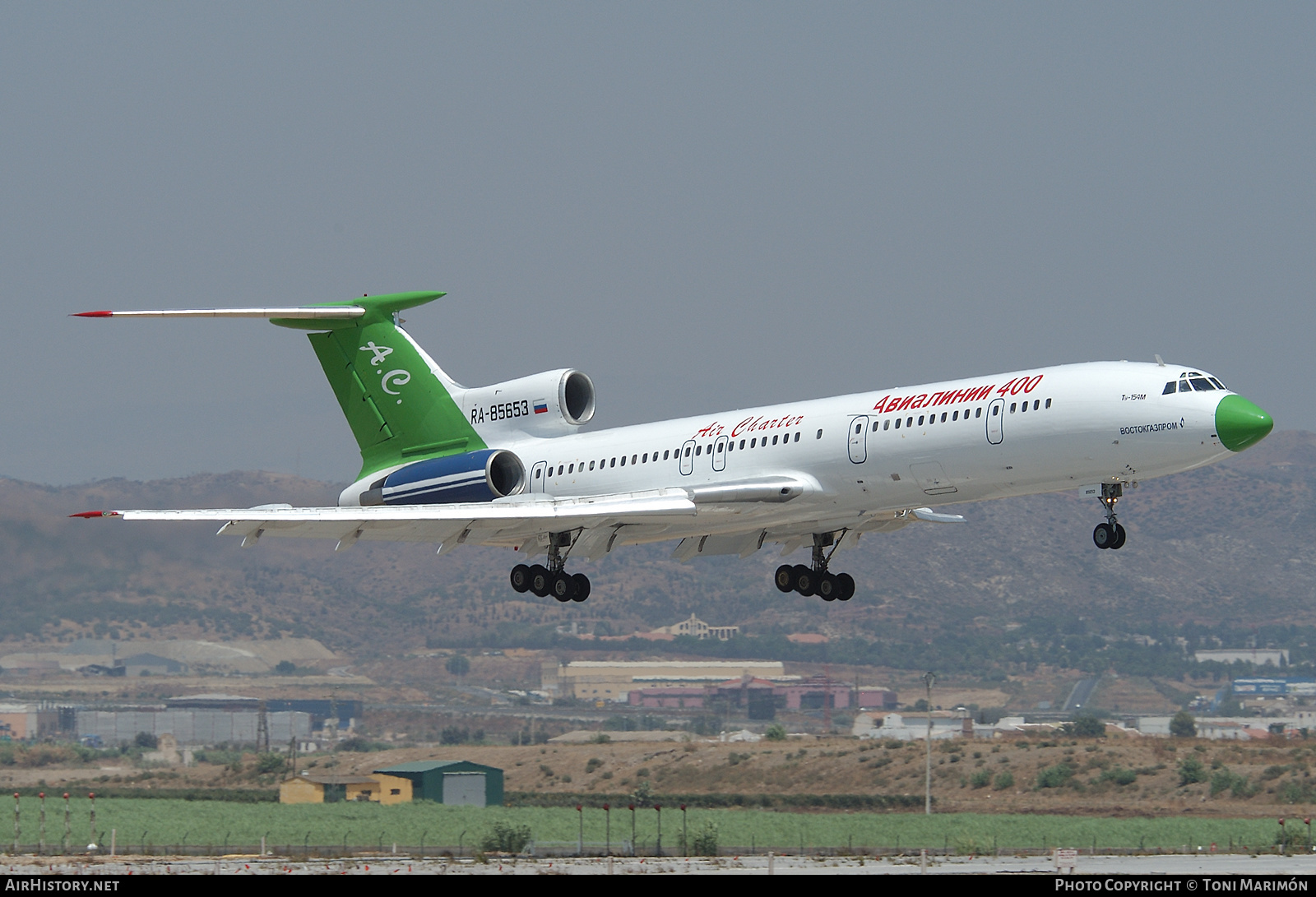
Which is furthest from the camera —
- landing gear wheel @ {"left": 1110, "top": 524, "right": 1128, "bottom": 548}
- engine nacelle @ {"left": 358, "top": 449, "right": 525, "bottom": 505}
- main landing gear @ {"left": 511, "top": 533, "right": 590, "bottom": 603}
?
engine nacelle @ {"left": 358, "top": 449, "right": 525, "bottom": 505}

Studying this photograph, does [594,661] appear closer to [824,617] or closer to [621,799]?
[824,617]

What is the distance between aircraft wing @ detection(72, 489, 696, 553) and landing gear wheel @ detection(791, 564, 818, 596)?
381 cm

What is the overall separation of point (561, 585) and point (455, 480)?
3018 mm

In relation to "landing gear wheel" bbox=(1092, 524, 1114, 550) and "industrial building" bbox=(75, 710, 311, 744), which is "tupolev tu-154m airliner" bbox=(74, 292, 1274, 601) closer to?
"landing gear wheel" bbox=(1092, 524, 1114, 550)

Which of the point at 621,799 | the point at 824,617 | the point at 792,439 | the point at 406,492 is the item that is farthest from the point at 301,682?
the point at 792,439

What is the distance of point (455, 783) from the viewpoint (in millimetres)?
57250

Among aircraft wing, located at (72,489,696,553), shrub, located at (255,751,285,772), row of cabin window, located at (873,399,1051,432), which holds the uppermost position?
row of cabin window, located at (873,399,1051,432)

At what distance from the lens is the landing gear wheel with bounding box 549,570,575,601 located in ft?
116

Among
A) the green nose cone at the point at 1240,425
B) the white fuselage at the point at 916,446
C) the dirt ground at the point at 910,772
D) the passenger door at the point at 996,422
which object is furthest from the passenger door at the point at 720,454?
the dirt ground at the point at 910,772

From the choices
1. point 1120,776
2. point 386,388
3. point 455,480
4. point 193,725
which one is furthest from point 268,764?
point 455,480

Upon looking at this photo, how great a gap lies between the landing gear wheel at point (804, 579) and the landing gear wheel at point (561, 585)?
4.48m

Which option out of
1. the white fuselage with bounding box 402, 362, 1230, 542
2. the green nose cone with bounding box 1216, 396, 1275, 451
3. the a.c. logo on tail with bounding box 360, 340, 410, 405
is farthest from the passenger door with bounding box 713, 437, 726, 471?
the green nose cone with bounding box 1216, 396, 1275, 451

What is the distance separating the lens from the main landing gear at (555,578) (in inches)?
1389

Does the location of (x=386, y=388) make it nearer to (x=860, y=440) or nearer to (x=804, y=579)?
(x=804, y=579)
